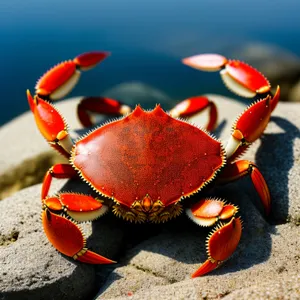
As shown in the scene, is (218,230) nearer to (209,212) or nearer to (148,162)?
(209,212)

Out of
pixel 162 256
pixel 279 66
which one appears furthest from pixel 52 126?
pixel 279 66

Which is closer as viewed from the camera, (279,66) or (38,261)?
(38,261)

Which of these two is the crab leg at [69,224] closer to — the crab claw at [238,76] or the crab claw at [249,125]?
the crab claw at [249,125]

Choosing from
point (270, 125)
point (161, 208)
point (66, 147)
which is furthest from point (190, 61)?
point (161, 208)

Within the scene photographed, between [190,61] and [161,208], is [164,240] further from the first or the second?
[190,61]

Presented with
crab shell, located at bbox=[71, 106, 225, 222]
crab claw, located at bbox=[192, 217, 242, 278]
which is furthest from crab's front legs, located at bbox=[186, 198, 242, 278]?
crab shell, located at bbox=[71, 106, 225, 222]
